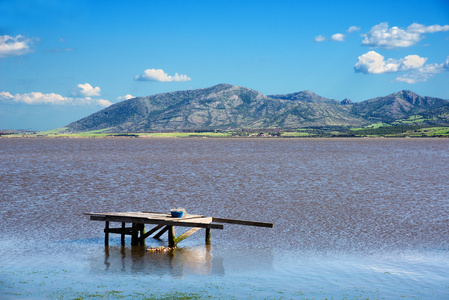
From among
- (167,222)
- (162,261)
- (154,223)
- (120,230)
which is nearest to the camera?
(162,261)

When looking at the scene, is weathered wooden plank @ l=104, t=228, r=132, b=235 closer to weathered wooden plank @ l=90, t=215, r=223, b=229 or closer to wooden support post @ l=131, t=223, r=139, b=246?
wooden support post @ l=131, t=223, r=139, b=246

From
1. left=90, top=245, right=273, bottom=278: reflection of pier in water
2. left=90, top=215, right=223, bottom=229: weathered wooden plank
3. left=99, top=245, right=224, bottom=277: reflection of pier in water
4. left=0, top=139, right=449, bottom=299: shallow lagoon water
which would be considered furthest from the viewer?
left=90, top=215, right=223, bottom=229: weathered wooden plank

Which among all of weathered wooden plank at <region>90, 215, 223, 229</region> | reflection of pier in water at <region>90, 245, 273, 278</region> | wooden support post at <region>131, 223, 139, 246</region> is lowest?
reflection of pier in water at <region>90, 245, 273, 278</region>

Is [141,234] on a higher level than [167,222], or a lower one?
lower

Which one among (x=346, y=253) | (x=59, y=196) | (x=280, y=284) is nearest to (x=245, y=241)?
(x=346, y=253)

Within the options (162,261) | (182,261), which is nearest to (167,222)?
(162,261)

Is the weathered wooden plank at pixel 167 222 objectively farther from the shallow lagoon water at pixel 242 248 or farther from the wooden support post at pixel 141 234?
the shallow lagoon water at pixel 242 248

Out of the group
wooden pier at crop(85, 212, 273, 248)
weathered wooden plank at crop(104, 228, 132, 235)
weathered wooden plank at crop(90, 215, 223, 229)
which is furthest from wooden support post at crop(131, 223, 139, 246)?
weathered wooden plank at crop(90, 215, 223, 229)

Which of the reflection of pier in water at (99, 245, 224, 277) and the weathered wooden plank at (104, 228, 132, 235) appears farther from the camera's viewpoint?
the weathered wooden plank at (104, 228, 132, 235)

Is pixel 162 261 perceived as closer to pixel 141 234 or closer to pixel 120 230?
pixel 141 234

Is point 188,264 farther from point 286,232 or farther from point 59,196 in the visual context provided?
point 59,196

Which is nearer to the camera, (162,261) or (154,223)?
(162,261)

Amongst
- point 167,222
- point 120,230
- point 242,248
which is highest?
point 167,222

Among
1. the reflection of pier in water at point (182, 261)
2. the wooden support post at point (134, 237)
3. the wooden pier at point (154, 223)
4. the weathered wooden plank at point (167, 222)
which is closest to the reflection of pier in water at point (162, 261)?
the reflection of pier in water at point (182, 261)
